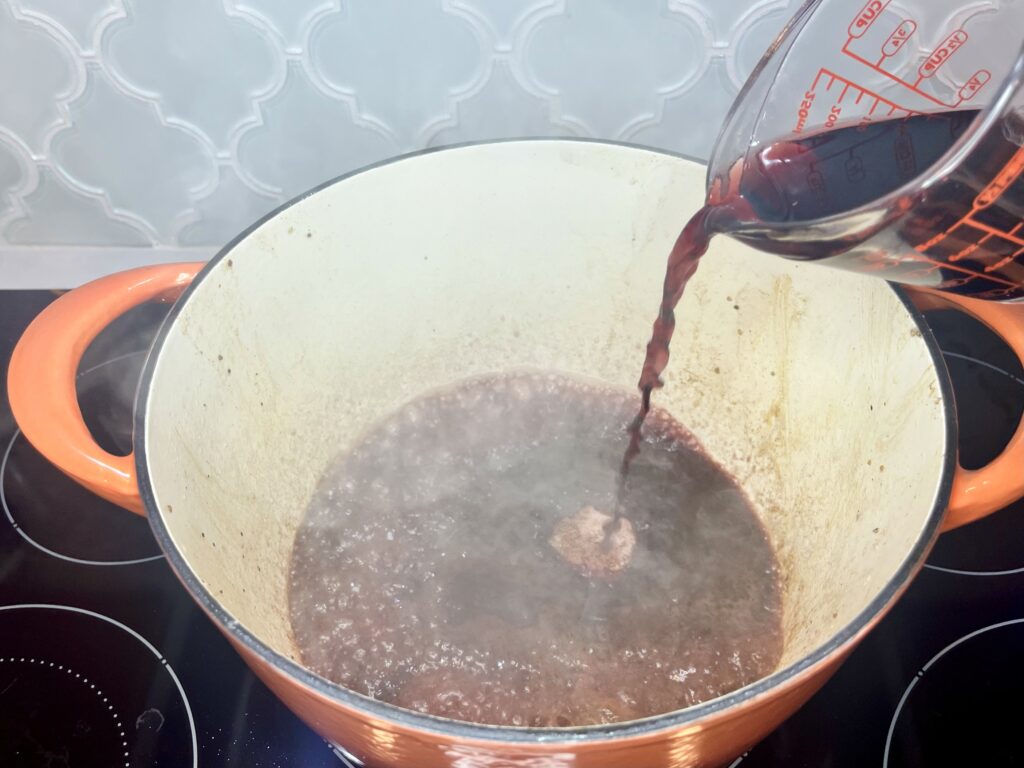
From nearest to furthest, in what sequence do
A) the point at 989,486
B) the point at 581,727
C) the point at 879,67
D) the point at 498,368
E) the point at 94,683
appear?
the point at 581,727 < the point at 989,486 < the point at 94,683 < the point at 879,67 < the point at 498,368

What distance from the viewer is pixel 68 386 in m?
0.67

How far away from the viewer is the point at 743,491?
1.03m

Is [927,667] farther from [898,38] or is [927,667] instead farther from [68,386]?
[68,386]

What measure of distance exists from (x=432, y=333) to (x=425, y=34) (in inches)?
13.7

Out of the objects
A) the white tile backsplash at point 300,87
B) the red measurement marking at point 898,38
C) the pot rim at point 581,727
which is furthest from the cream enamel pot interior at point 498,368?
the red measurement marking at point 898,38

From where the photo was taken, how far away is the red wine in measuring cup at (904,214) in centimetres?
54

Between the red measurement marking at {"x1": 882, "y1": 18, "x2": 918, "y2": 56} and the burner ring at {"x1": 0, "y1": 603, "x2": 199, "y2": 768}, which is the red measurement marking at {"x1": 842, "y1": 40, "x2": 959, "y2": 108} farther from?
the burner ring at {"x1": 0, "y1": 603, "x2": 199, "y2": 768}

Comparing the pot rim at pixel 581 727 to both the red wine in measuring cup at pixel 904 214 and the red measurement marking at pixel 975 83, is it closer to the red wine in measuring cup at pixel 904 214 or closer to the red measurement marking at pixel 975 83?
the red wine in measuring cup at pixel 904 214

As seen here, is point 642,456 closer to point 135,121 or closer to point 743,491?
point 743,491

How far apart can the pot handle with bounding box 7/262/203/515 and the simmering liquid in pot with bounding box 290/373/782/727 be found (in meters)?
0.31

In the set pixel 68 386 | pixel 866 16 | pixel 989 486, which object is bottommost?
pixel 68 386

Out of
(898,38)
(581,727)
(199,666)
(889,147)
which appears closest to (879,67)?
(898,38)

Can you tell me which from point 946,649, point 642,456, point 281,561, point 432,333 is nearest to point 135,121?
point 432,333

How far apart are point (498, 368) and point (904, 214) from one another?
2.19 feet
